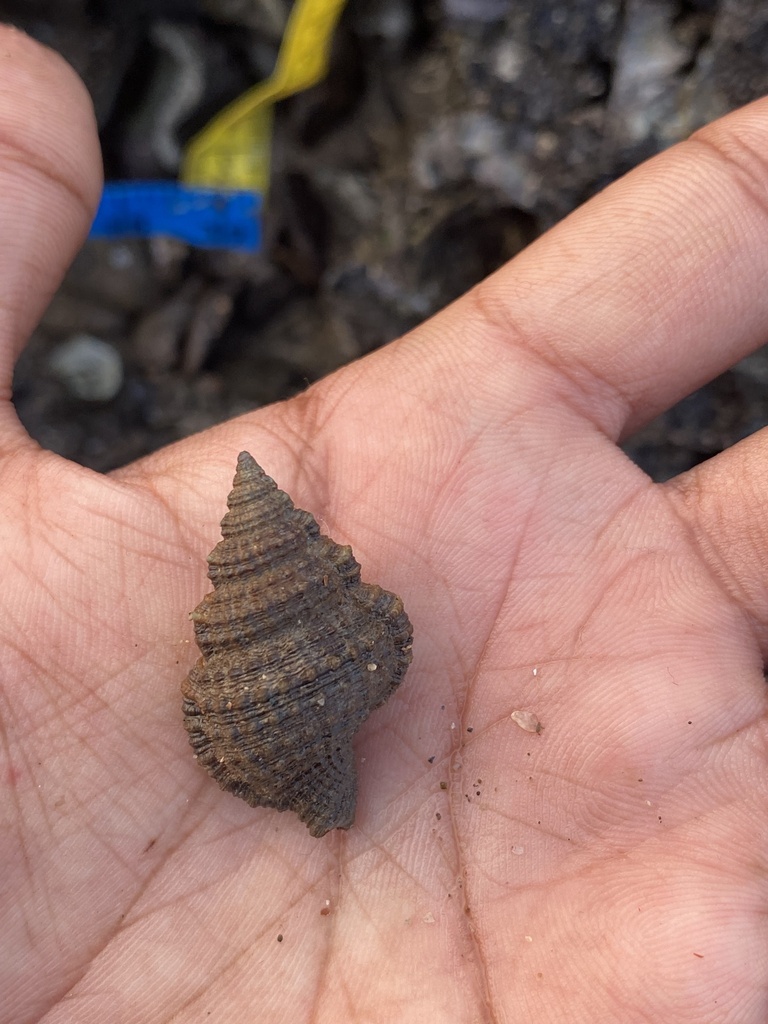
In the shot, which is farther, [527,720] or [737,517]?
[737,517]

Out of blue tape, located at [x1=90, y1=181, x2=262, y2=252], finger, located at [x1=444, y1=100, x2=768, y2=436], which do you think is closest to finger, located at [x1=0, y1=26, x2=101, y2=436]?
finger, located at [x1=444, y1=100, x2=768, y2=436]

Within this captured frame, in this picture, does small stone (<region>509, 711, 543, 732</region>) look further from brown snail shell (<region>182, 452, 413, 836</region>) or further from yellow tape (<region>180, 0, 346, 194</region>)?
yellow tape (<region>180, 0, 346, 194</region>)

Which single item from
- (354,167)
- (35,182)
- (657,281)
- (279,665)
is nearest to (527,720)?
(279,665)

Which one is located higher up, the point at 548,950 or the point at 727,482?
the point at 727,482

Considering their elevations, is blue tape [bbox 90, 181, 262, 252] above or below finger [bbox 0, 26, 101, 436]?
below

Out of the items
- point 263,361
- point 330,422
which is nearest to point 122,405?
point 263,361

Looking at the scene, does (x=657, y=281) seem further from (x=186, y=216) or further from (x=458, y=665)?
(x=186, y=216)

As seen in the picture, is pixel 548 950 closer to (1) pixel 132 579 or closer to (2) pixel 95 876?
(2) pixel 95 876
